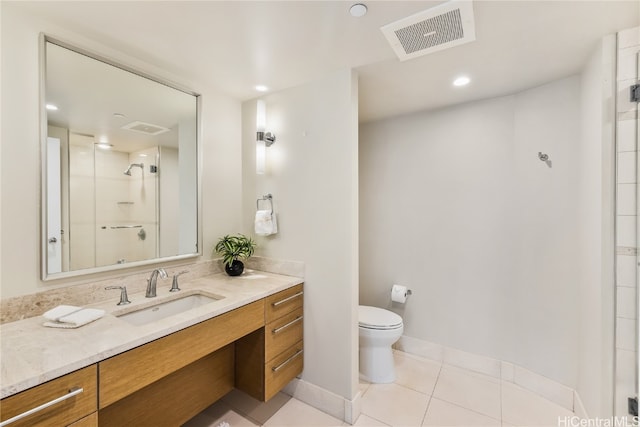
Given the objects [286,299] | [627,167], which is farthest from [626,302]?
[286,299]

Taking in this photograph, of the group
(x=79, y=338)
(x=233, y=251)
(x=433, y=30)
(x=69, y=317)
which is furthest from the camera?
(x=233, y=251)

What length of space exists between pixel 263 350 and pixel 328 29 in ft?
6.03

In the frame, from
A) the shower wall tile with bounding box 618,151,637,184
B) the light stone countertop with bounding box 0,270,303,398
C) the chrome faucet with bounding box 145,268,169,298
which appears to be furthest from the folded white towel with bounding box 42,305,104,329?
the shower wall tile with bounding box 618,151,637,184

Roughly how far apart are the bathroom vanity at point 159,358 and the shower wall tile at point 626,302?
175cm

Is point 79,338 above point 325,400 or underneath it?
above

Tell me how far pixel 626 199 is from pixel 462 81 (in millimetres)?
1148

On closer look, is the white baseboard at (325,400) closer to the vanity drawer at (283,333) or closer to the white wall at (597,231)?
the vanity drawer at (283,333)

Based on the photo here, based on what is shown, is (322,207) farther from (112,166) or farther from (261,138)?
(112,166)

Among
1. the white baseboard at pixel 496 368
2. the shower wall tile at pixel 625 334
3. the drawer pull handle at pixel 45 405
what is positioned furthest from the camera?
the white baseboard at pixel 496 368

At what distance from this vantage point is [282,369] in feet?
5.81

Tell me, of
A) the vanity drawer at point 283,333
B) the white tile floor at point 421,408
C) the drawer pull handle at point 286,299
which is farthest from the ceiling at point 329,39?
the white tile floor at point 421,408

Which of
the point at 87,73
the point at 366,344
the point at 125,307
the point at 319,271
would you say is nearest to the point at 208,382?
the point at 125,307

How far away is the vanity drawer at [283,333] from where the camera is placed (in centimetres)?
168

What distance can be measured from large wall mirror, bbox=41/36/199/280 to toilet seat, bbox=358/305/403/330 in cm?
139
